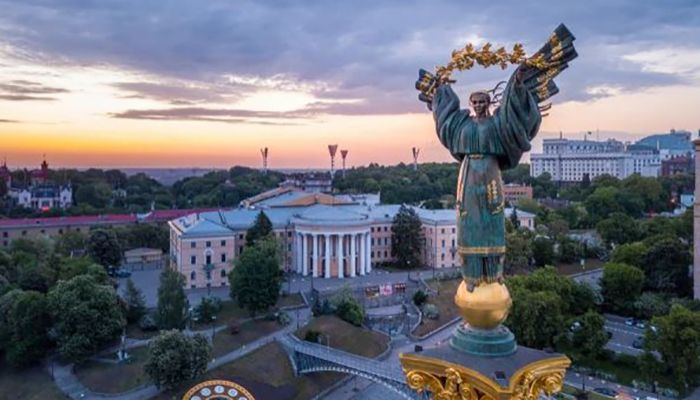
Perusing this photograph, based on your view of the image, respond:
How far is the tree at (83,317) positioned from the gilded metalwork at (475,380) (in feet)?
110

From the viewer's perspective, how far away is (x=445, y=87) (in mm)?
7316

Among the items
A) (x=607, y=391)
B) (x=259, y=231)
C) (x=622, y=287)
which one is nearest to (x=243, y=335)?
(x=259, y=231)

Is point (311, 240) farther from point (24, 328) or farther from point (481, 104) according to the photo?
point (481, 104)

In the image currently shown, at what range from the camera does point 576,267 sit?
2338 inches

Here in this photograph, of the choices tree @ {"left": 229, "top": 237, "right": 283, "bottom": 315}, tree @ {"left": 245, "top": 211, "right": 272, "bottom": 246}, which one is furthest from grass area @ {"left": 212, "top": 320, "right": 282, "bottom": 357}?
A: tree @ {"left": 245, "top": 211, "right": 272, "bottom": 246}

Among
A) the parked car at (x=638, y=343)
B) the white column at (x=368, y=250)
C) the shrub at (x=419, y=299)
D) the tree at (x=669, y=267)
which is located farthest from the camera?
the white column at (x=368, y=250)

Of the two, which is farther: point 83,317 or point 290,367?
point 290,367

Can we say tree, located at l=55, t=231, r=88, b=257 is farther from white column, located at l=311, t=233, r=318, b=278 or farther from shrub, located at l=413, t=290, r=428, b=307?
shrub, located at l=413, t=290, r=428, b=307

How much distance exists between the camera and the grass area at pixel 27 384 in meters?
33.8

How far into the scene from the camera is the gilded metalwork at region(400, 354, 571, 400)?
601 centimetres

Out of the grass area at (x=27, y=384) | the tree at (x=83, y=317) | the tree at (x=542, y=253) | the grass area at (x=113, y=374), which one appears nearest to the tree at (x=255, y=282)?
the grass area at (x=113, y=374)

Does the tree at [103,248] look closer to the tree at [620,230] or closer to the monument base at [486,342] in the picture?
the tree at [620,230]

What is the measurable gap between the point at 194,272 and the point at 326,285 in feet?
38.9

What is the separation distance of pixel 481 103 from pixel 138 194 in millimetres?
113720
